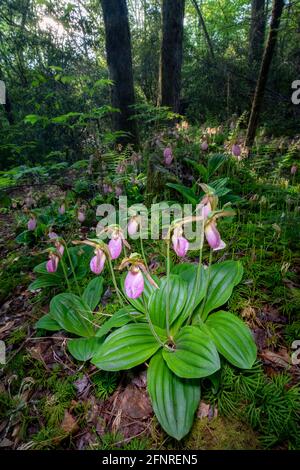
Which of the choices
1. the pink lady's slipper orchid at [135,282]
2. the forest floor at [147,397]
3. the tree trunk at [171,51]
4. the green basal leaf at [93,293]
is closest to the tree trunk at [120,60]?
the tree trunk at [171,51]

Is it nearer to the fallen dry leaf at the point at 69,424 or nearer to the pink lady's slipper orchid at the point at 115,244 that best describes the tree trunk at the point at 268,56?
the pink lady's slipper orchid at the point at 115,244

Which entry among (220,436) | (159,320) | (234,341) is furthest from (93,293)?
(220,436)

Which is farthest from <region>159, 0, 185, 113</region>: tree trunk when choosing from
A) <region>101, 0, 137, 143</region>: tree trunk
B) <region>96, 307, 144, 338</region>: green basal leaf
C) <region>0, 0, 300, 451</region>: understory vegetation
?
<region>96, 307, 144, 338</region>: green basal leaf

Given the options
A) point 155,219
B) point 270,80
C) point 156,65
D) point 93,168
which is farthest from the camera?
point 156,65

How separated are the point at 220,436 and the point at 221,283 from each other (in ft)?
2.97

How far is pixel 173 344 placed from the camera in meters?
1.76

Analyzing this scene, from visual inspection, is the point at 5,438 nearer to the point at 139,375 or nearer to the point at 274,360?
the point at 139,375

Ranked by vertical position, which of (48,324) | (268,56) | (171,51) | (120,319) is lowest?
(48,324)

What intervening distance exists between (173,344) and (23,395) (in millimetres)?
1166

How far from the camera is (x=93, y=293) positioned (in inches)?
95.0

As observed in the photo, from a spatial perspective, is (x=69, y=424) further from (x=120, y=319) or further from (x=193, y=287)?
(x=193, y=287)

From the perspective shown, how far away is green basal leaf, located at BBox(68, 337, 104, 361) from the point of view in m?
1.89

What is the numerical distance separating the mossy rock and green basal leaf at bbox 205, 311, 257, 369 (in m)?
0.33

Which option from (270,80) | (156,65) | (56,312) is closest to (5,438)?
(56,312)
